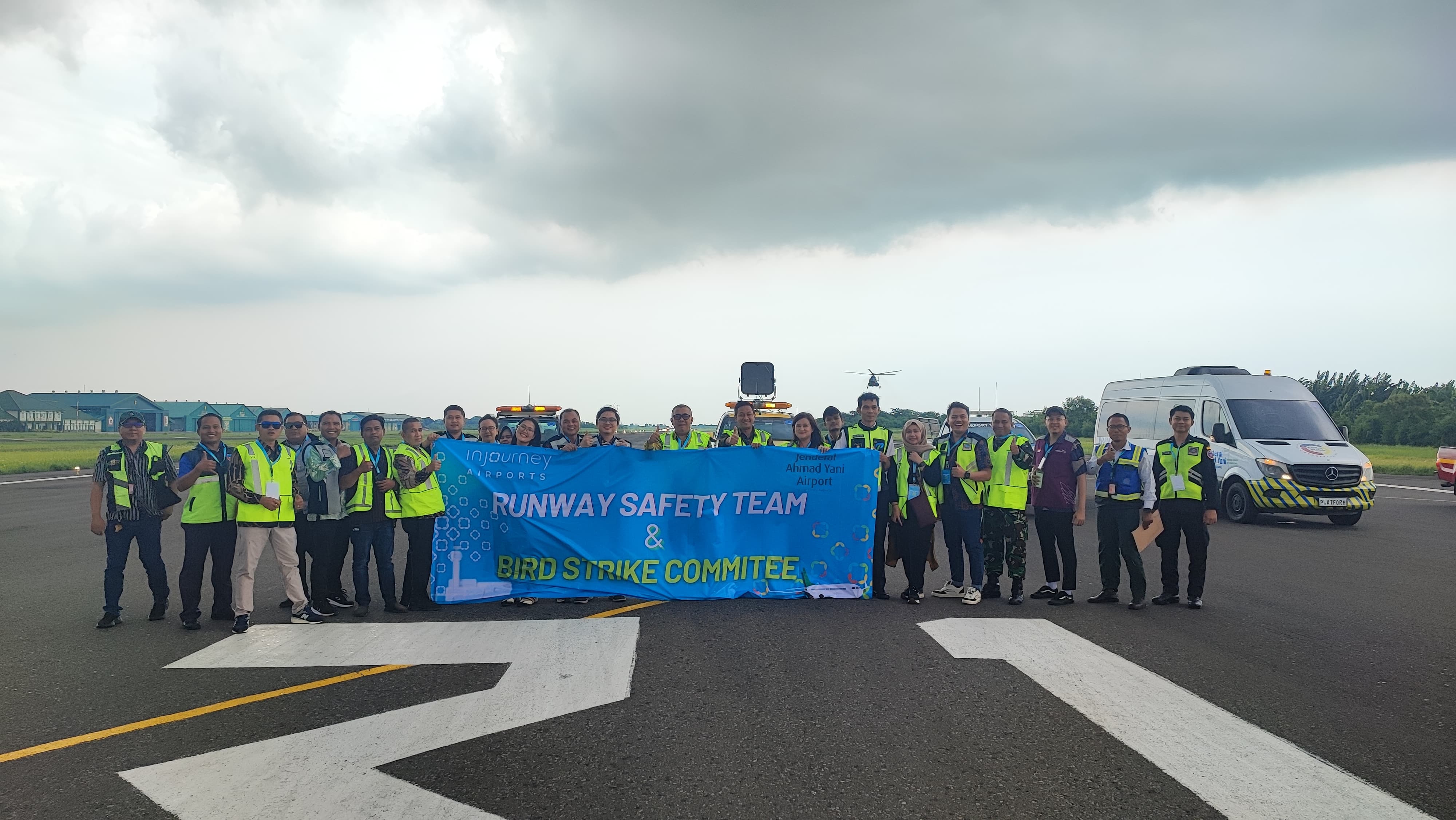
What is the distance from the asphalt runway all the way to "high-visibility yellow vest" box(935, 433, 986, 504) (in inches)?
42.4

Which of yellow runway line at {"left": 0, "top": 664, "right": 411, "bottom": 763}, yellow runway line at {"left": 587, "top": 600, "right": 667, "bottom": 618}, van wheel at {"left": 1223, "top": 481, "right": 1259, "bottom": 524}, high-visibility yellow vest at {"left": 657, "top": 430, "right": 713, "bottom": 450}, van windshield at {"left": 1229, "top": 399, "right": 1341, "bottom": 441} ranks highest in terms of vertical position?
van windshield at {"left": 1229, "top": 399, "right": 1341, "bottom": 441}

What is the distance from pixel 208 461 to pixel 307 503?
2.99 feet

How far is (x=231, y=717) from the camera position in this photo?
4.54m

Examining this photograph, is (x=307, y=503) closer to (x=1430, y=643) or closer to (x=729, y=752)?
(x=729, y=752)

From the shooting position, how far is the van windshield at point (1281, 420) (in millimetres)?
14234

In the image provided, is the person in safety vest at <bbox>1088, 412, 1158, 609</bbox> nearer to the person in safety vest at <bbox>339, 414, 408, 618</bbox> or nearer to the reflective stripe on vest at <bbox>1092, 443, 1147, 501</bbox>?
the reflective stripe on vest at <bbox>1092, 443, 1147, 501</bbox>

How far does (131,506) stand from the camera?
22.4 feet

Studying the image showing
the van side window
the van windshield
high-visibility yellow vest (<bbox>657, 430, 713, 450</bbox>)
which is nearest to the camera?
high-visibility yellow vest (<bbox>657, 430, 713, 450</bbox>)

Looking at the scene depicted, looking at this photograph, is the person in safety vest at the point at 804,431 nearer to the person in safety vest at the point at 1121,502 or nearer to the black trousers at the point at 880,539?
the black trousers at the point at 880,539

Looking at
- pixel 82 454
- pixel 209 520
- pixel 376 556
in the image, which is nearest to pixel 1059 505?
pixel 376 556

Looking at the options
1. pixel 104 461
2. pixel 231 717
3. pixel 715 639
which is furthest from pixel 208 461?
pixel 715 639

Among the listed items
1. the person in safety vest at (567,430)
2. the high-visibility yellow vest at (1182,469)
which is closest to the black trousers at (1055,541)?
the high-visibility yellow vest at (1182,469)

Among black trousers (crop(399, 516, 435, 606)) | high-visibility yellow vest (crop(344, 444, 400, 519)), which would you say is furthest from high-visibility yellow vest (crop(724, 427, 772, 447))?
high-visibility yellow vest (crop(344, 444, 400, 519))

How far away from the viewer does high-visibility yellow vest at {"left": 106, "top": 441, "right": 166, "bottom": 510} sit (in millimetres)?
6785
